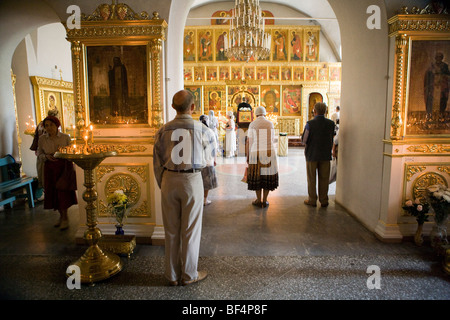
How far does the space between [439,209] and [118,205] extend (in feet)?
12.3

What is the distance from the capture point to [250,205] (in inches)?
214

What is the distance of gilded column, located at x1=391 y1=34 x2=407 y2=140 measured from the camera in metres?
3.61

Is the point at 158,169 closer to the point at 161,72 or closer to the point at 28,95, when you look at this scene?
the point at 161,72

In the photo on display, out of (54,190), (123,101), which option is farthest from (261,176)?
(54,190)

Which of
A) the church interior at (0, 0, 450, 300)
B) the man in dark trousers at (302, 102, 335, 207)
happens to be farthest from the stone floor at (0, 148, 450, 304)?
the man in dark trousers at (302, 102, 335, 207)

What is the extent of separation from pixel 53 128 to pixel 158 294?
9.70ft

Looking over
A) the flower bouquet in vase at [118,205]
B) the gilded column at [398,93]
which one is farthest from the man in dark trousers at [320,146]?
the flower bouquet in vase at [118,205]

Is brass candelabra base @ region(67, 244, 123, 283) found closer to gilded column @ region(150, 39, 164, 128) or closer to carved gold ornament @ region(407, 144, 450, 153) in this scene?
gilded column @ region(150, 39, 164, 128)

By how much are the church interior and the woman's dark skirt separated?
396 millimetres

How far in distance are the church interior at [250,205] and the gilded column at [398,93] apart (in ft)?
0.04

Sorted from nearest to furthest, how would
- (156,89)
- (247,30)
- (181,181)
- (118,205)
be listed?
(181,181), (118,205), (156,89), (247,30)

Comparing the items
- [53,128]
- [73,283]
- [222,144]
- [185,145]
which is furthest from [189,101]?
[222,144]

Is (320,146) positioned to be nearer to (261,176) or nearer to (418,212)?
(261,176)

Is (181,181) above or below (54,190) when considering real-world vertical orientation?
above
